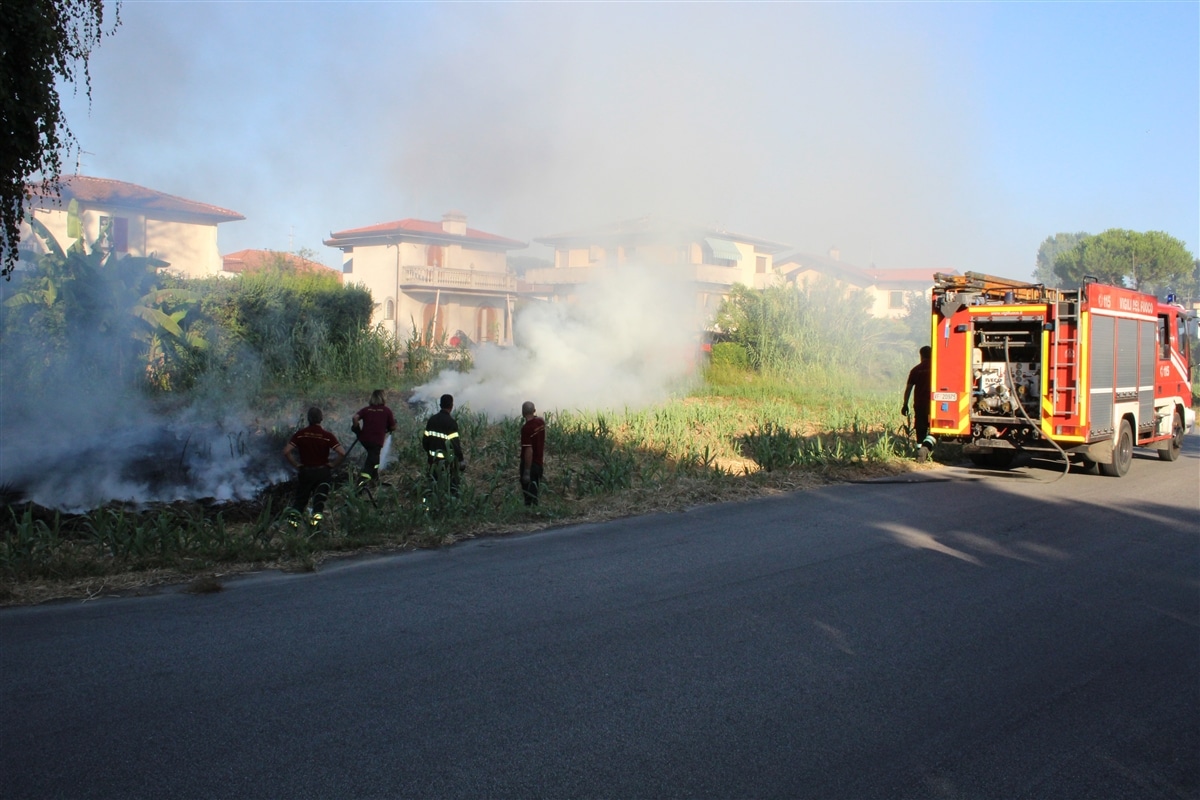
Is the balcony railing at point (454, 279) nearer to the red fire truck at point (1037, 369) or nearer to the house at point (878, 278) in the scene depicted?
the house at point (878, 278)

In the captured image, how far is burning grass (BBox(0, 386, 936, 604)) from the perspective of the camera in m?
7.34

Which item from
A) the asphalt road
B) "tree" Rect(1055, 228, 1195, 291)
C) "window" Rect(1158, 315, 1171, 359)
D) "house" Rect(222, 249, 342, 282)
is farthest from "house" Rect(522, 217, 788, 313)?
"tree" Rect(1055, 228, 1195, 291)

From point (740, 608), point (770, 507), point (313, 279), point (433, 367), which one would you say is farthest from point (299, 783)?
point (313, 279)

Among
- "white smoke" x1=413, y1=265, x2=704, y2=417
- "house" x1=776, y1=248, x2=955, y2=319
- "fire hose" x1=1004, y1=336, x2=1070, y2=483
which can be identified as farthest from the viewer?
"house" x1=776, y1=248, x2=955, y2=319

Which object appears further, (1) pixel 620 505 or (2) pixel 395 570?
(1) pixel 620 505

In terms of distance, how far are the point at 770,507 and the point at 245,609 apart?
6.11 meters

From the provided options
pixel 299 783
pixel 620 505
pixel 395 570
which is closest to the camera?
pixel 299 783

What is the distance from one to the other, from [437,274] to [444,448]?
96.3ft

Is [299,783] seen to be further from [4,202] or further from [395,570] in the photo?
[4,202]

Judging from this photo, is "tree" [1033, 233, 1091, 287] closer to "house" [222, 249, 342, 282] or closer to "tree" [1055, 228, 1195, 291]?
"tree" [1055, 228, 1195, 291]

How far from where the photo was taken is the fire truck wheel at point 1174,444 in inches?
613

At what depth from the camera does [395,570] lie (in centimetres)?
731

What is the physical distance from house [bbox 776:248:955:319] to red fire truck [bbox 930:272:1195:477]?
3957 cm

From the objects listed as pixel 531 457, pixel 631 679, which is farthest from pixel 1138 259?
pixel 631 679
